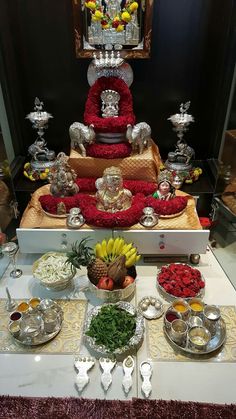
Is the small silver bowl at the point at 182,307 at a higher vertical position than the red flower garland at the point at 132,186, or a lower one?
lower

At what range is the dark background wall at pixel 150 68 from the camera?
2666 mm

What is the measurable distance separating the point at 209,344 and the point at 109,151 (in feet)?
5.15

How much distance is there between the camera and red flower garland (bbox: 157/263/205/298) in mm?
2051

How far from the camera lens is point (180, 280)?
2107 millimetres

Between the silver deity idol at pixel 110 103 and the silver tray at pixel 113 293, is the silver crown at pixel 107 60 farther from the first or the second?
the silver tray at pixel 113 293

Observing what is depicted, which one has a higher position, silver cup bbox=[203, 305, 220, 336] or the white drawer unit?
the white drawer unit

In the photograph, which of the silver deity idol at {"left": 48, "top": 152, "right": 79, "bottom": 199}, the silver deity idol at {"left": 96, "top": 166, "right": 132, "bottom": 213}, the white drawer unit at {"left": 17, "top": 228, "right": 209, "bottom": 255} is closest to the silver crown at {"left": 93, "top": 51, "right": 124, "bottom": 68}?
the silver deity idol at {"left": 48, "top": 152, "right": 79, "bottom": 199}

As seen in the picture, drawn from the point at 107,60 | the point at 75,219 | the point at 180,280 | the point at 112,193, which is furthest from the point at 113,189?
the point at 107,60

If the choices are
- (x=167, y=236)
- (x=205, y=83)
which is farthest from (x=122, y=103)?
(x=167, y=236)

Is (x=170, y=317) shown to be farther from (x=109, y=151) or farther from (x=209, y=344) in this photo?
(x=109, y=151)

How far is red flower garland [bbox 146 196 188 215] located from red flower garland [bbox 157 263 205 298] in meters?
0.38

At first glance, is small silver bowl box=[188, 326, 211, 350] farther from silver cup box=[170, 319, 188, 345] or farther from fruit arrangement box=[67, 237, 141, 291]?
fruit arrangement box=[67, 237, 141, 291]

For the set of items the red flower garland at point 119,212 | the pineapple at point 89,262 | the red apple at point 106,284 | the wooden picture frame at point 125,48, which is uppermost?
the wooden picture frame at point 125,48

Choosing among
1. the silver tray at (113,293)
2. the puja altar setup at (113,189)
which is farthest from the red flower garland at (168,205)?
the silver tray at (113,293)
